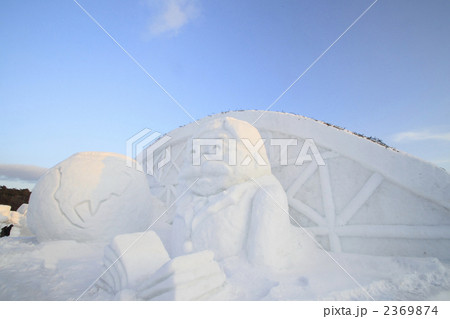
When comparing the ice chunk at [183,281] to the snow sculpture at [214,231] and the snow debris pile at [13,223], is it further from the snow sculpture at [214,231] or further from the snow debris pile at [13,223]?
the snow debris pile at [13,223]

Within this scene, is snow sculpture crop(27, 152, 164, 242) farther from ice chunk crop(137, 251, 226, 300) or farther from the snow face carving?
ice chunk crop(137, 251, 226, 300)

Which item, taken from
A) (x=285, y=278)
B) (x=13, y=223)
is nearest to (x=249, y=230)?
(x=285, y=278)

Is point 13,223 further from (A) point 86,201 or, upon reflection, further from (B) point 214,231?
(B) point 214,231

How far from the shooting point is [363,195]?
3975 mm


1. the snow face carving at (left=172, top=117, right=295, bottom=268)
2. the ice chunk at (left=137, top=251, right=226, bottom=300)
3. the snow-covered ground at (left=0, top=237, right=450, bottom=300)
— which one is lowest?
the snow-covered ground at (left=0, top=237, right=450, bottom=300)

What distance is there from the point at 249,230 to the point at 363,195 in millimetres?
2016

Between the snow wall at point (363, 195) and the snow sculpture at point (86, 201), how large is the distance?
2767 millimetres

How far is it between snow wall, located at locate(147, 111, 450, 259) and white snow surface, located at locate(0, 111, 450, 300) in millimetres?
15

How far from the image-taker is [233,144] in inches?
141

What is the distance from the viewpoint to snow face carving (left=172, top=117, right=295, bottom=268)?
3.09 meters
